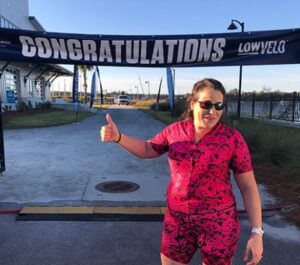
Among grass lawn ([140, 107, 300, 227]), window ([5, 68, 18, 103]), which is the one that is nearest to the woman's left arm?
grass lawn ([140, 107, 300, 227])

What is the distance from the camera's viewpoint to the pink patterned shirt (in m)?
2.40

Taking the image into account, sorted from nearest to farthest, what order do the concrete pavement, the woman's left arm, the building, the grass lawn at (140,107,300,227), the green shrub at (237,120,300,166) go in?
the woman's left arm → the concrete pavement → the grass lawn at (140,107,300,227) → the green shrub at (237,120,300,166) → the building

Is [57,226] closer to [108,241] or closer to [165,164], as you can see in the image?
[108,241]

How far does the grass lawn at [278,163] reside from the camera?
649 centimetres

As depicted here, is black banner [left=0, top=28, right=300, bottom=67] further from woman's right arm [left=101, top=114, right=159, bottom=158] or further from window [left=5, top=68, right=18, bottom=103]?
window [left=5, top=68, right=18, bottom=103]

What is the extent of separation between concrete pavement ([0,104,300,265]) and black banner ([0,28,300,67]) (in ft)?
7.34

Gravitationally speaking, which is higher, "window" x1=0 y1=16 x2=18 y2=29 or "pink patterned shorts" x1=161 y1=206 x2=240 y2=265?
"window" x1=0 y1=16 x2=18 y2=29

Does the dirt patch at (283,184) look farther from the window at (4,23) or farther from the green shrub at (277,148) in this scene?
the window at (4,23)

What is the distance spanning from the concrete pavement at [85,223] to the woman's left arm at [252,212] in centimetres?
174

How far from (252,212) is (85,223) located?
3.17m

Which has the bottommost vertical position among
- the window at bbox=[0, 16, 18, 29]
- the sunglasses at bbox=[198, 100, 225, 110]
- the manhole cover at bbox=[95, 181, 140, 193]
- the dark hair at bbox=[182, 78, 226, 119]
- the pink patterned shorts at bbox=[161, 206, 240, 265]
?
the manhole cover at bbox=[95, 181, 140, 193]

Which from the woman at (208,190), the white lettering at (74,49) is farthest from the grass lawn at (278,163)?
the white lettering at (74,49)

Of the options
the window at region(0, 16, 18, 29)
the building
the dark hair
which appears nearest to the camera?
the dark hair

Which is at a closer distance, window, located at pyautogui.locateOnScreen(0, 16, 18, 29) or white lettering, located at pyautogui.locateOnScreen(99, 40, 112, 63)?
white lettering, located at pyautogui.locateOnScreen(99, 40, 112, 63)
